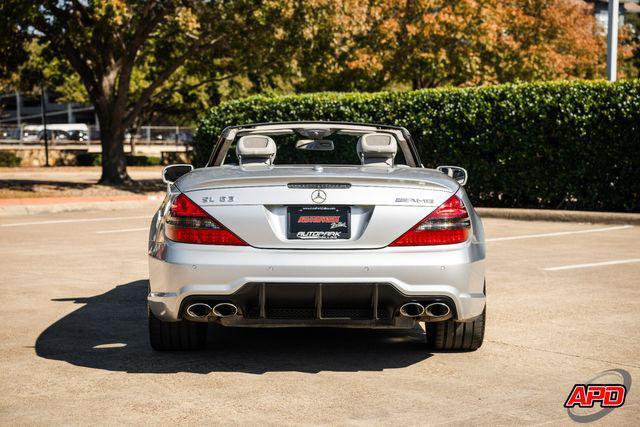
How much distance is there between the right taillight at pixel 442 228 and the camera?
5.52 metres

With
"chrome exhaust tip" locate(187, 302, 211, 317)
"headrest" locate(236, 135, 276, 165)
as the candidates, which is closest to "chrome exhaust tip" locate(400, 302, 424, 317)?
"chrome exhaust tip" locate(187, 302, 211, 317)

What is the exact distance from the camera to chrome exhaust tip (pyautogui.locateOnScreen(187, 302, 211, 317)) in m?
5.52

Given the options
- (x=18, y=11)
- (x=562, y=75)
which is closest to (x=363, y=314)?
(x=18, y=11)

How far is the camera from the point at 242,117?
22438 millimetres

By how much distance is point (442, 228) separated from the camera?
18.3 feet

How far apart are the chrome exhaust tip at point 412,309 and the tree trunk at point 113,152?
74.2 ft

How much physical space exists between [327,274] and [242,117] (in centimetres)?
1739

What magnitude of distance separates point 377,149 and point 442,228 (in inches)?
45.5

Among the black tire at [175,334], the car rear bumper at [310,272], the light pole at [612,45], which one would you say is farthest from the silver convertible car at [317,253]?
the light pole at [612,45]

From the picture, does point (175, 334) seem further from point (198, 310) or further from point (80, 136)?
point (80, 136)

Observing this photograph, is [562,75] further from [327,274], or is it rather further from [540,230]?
A: [327,274]

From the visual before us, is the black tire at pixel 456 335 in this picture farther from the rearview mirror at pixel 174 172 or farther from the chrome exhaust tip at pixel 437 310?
the rearview mirror at pixel 174 172

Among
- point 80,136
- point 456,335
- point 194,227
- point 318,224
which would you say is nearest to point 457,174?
point 456,335

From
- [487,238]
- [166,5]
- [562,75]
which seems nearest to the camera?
[487,238]
